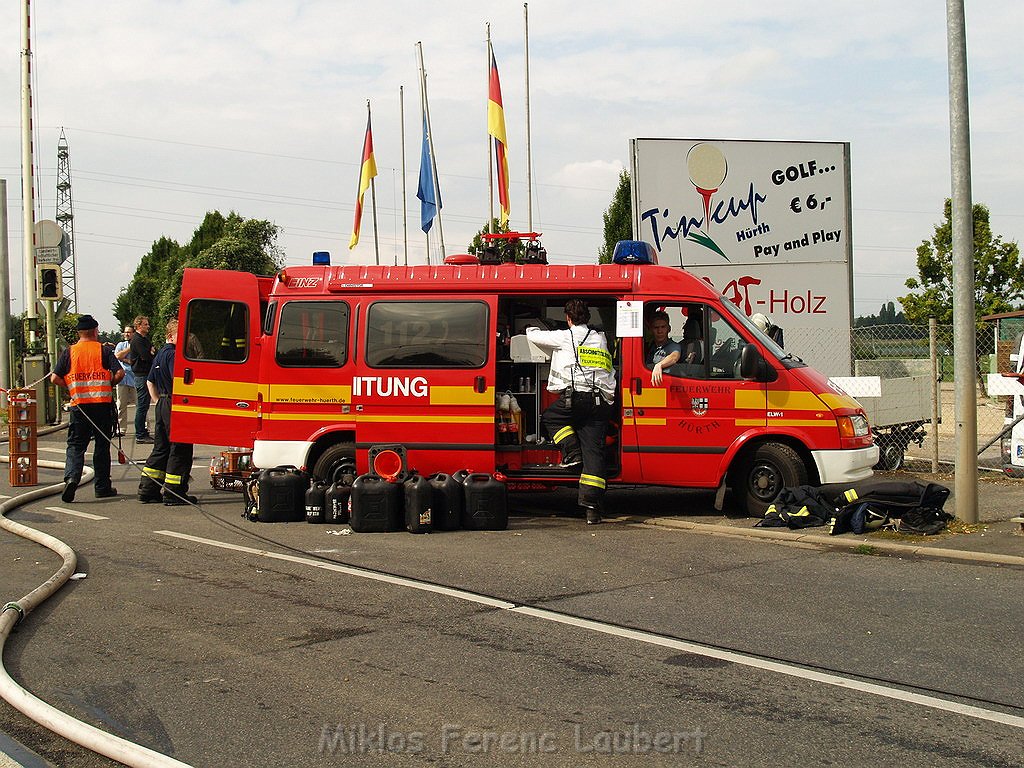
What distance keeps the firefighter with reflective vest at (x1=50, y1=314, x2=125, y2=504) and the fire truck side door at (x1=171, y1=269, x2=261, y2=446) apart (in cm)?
95

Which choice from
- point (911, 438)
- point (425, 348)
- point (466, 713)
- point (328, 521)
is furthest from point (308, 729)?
point (911, 438)

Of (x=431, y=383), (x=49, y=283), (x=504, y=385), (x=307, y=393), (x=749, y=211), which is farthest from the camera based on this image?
(x=49, y=283)

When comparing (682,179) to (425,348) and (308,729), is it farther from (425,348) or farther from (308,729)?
(308,729)

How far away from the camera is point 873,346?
48.4 ft

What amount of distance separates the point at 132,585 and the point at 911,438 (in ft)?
35.3

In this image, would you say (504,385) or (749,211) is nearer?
(504,385)

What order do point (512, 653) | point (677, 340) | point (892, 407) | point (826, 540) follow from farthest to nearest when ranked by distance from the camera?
1. point (892, 407)
2. point (677, 340)
3. point (826, 540)
4. point (512, 653)

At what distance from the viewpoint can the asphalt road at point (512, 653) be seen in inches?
172

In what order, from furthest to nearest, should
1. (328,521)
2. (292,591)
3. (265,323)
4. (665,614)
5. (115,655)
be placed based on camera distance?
(265,323)
(328,521)
(292,591)
(665,614)
(115,655)

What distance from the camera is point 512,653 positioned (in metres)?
5.61

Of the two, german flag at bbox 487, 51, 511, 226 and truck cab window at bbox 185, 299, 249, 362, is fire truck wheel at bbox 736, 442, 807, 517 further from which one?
german flag at bbox 487, 51, 511, 226

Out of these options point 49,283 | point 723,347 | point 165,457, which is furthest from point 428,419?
point 49,283

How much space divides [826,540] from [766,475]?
158 cm

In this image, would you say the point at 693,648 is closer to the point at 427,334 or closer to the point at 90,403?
the point at 427,334
